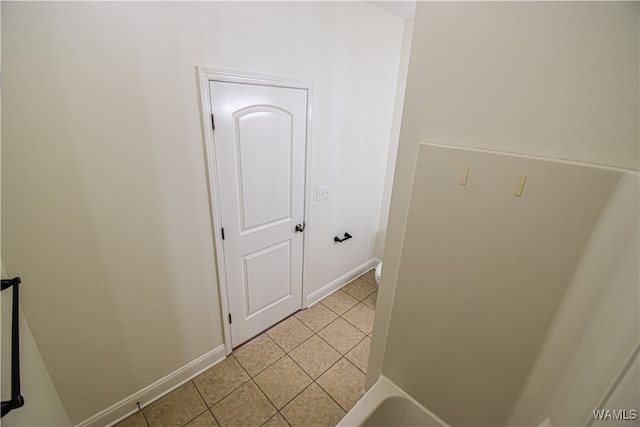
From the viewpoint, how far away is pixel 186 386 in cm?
188

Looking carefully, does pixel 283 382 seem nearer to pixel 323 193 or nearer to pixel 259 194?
pixel 259 194

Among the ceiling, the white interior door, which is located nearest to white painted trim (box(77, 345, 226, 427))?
the white interior door

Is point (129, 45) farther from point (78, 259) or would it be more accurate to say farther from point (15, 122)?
point (78, 259)

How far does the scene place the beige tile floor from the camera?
66.9 inches

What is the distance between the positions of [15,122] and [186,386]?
69.9 inches

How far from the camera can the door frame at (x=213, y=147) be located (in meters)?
1.46

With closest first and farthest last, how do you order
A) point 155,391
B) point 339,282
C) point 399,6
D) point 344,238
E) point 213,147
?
point 213,147 < point 155,391 < point 399,6 < point 344,238 < point 339,282

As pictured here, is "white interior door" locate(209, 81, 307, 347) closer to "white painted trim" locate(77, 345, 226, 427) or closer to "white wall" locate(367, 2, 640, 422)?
"white painted trim" locate(77, 345, 226, 427)

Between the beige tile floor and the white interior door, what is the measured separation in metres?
0.21

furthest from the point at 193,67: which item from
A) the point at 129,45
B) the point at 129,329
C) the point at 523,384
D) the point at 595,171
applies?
the point at 523,384

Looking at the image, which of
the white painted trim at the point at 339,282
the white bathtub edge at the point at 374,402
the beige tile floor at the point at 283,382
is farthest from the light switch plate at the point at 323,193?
the white bathtub edge at the point at 374,402

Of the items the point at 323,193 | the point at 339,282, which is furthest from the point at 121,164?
the point at 339,282

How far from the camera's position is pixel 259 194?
1.91 metres

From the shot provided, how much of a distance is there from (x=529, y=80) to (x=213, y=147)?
4.79 ft
